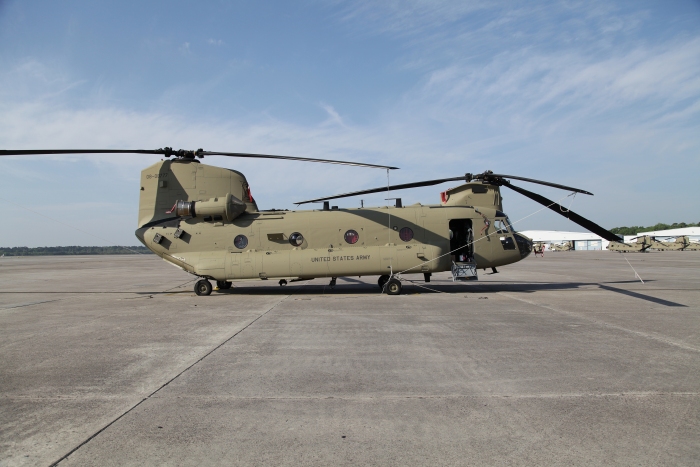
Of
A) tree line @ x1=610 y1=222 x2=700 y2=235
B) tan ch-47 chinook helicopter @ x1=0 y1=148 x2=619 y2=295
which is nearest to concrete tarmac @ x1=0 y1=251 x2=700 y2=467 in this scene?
tan ch-47 chinook helicopter @ x1=0 y1=148 x2=619 y2=295

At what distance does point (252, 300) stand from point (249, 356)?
287 inches

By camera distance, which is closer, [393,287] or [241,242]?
[393,287]

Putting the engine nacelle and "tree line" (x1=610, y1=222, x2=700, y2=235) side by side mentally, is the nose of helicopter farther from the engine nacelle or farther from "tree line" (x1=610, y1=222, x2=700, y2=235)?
"tree line" (x1=610, y1=222, x2=700, y2=235)

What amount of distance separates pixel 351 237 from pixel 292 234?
2.14m

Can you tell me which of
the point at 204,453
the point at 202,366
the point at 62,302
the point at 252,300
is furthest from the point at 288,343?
the point at 62,302

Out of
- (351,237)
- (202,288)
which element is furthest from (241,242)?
(351,237)

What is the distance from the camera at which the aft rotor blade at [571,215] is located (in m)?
14.3

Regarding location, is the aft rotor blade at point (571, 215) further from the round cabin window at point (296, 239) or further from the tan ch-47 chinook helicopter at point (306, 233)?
the round cabin window at point (296, 239)

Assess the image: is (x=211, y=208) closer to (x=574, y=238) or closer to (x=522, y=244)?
(x=522, y=244)

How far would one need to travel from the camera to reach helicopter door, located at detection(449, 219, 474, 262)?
15.1 metres

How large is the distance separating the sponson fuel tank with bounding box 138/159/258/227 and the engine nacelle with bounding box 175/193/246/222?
167mm

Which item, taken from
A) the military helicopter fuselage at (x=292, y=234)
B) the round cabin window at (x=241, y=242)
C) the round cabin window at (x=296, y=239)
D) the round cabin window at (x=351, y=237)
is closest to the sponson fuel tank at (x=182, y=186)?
the military helicopter fuselage at (x=292, y=234)

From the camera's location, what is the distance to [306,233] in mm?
14789

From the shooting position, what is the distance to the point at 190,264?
14.8 m
